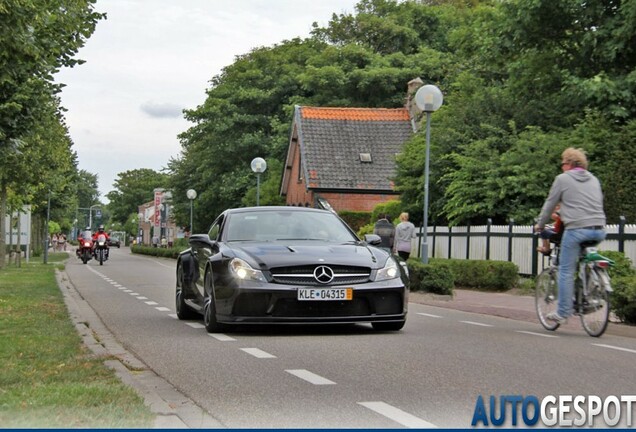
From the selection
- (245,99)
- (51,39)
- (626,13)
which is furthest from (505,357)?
(245,99)

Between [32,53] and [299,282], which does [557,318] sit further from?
[32,53]

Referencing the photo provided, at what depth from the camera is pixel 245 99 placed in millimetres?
57250

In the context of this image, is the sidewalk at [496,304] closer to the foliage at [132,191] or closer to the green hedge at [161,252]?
the green hedge at [161,252]

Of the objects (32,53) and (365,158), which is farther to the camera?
(365,158)

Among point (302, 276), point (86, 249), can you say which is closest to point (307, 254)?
point (302, 276)

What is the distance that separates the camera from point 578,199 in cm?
1048

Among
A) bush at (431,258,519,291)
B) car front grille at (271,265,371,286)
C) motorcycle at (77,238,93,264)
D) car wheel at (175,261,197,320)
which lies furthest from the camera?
motorcycle at (77,238,93,264)

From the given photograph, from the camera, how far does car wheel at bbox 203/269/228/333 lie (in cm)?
1077

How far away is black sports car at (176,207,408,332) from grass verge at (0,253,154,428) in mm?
1583

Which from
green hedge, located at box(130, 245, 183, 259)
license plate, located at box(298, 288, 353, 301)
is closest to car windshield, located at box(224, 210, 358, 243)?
license plate, located at box(298, 288, 353, 301)

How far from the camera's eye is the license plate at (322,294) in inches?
402

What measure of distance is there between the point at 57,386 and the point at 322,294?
13.6 ft

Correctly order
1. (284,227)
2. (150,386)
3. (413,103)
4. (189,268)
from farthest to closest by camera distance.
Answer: (413,103) → (189,268) → (284,227) → (150,386)

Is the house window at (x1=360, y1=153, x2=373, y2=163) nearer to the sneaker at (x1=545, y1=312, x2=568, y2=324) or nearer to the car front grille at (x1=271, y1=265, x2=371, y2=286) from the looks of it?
the sneaker at (x1=545, y1=312, x2=568, y2=324)
